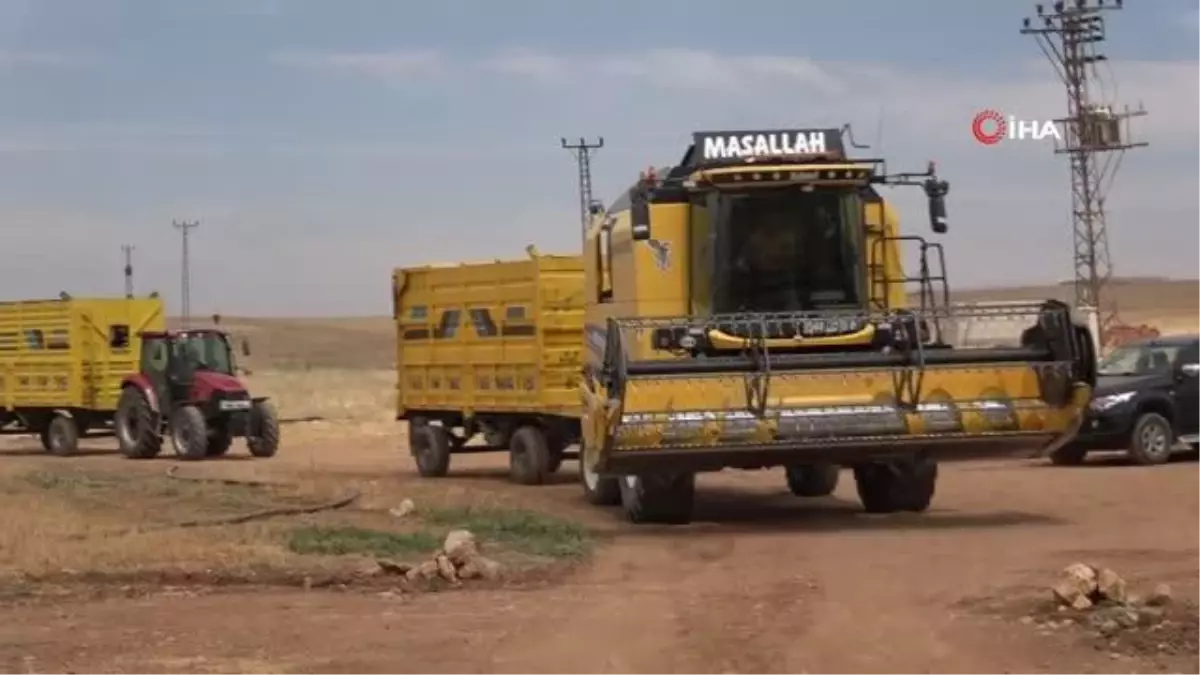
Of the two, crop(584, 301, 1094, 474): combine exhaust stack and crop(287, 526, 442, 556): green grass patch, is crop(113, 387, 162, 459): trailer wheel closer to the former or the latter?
crop(287, 526, 442, 556): green grass patch

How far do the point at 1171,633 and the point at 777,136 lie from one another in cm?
820

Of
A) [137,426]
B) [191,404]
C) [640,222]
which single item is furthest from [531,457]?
[137,426]

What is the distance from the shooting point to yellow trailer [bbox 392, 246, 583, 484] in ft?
73.8

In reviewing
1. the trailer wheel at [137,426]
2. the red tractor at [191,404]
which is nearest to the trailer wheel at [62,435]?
the trailer wheel at [137,426]

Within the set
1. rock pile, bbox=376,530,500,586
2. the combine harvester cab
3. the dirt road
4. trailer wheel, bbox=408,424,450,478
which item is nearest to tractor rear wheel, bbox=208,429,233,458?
trailer wheel, bbox=408,424,450,478

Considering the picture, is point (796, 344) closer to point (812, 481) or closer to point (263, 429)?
point (812, 481)

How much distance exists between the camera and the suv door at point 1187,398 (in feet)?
77.3

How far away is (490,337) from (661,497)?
26.1 feet

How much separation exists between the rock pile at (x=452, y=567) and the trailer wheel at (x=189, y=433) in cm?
1939

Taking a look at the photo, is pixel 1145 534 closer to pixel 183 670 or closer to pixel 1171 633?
pixel 1171 633

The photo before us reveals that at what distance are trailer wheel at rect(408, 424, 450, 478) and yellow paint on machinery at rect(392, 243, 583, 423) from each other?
0.23m

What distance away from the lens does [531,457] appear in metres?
22.8

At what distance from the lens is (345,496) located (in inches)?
803

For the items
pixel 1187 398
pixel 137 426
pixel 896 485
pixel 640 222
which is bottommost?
pixel 896 485
